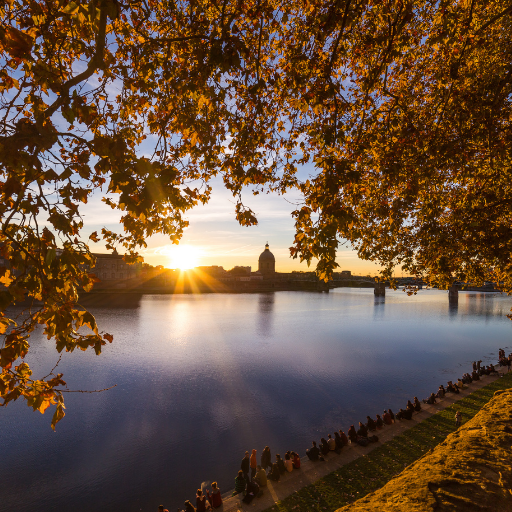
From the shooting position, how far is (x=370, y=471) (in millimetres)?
11914

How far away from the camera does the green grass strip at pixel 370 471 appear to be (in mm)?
10164

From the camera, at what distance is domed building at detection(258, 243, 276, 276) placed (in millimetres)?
180500

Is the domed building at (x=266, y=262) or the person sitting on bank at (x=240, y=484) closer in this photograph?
the person sitting on bank at (x=240, y=484)

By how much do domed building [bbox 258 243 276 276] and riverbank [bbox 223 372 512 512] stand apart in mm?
163008

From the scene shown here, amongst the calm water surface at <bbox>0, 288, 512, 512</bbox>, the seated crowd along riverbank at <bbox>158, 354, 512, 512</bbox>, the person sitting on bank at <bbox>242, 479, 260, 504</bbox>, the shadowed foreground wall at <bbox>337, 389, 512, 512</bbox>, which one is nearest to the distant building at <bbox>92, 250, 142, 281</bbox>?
the calm water surface at <bbox>0, 288, 512, 512</bbox>

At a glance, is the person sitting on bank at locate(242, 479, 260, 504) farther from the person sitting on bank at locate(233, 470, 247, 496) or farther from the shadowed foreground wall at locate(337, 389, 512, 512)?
the shadowed foreground wall at locate(337, 389, 512, 512)

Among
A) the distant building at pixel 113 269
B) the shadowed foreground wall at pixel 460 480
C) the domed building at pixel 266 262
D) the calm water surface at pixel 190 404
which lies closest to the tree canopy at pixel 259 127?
the shadowed foreground wall at pixel 460 480

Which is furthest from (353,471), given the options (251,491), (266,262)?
(266,262)

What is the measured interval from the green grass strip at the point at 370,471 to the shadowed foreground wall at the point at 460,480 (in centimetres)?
766

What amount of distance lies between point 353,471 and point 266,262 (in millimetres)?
168959

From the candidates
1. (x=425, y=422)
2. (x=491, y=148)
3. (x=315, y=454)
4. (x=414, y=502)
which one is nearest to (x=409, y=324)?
(x=425, y=422)

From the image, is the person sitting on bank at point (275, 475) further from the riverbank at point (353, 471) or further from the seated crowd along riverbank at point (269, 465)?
the riverbank at point (353, 471)

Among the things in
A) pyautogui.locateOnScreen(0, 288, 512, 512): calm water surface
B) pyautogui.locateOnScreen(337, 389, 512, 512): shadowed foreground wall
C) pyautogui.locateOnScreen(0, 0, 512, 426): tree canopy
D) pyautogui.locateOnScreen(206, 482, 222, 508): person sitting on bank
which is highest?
pyautogui.locateOnScreen(0, 0, 512, 426): tree canopy

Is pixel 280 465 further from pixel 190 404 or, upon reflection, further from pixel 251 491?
pixel 190 404
